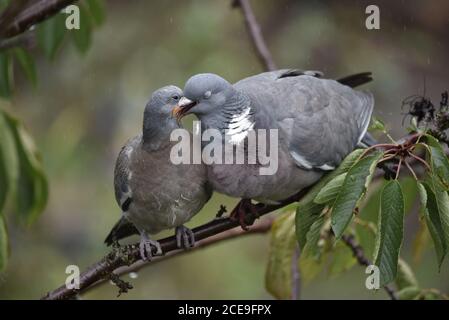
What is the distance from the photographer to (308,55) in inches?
206

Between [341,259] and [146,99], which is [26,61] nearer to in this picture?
[341,259]

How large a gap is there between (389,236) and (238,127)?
786 mm

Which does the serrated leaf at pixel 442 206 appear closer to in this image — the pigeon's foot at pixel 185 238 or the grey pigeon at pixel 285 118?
the grey pigeon at pixel 285 118

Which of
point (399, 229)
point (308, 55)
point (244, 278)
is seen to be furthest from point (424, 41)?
point (399, 229)

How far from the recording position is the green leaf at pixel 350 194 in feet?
6.46

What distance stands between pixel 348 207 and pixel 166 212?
0.92 metres

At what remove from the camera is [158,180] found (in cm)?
267

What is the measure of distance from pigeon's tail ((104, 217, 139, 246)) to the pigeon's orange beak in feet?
2.38

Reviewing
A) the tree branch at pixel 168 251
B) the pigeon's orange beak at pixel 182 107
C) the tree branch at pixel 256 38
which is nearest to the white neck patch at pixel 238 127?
the pigeon's orange beak at pixel 182 107

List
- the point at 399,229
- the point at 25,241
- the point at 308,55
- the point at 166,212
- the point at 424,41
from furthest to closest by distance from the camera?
the point at 424,41, the point at 308,55, the point at 25,241, the point at 166,212, the point at 399,229

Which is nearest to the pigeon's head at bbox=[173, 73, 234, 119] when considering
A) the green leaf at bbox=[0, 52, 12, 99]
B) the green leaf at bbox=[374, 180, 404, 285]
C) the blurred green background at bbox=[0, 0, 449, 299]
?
the green leaf at bbox=[0, 52, 12, 99]

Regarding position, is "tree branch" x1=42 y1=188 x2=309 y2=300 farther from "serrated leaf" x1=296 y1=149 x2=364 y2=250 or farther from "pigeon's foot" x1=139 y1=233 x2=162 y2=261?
"serrated leaf" x1=296 y1=149 x2=364 y2=250
